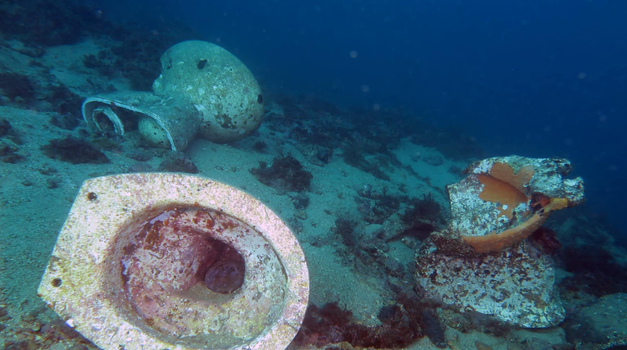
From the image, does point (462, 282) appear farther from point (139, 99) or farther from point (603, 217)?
point (603, 217)

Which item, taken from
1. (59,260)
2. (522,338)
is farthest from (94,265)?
(522,338)

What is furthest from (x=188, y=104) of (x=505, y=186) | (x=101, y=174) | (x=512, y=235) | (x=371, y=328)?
(x=512, y=235)

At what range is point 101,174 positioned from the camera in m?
4.79

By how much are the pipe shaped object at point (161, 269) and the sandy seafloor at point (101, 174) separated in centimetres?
78

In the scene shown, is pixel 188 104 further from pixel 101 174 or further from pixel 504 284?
pixel 504 284

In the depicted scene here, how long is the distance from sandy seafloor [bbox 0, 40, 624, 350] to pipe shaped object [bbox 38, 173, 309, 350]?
78 cm

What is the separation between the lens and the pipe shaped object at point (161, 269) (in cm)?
194

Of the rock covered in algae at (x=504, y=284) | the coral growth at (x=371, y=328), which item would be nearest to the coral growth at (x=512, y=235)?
the rock covered in algae at (x=504, y=284)

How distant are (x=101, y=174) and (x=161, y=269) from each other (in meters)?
3.32

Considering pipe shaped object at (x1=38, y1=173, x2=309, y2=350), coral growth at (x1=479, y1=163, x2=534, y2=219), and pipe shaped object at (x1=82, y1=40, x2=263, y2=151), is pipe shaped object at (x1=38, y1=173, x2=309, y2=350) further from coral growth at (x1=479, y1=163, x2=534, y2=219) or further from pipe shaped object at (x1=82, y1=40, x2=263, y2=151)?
pipe shaped object at (x1=82, y1=40, x2=263, y2=151)

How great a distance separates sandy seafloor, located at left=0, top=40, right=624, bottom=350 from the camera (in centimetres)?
278

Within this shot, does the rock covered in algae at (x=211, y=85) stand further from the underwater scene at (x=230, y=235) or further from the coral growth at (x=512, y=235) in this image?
the coral growth at (x=512, y=235)

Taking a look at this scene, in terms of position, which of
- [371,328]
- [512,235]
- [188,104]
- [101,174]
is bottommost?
[101,174]

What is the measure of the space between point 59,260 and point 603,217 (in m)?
22.4
